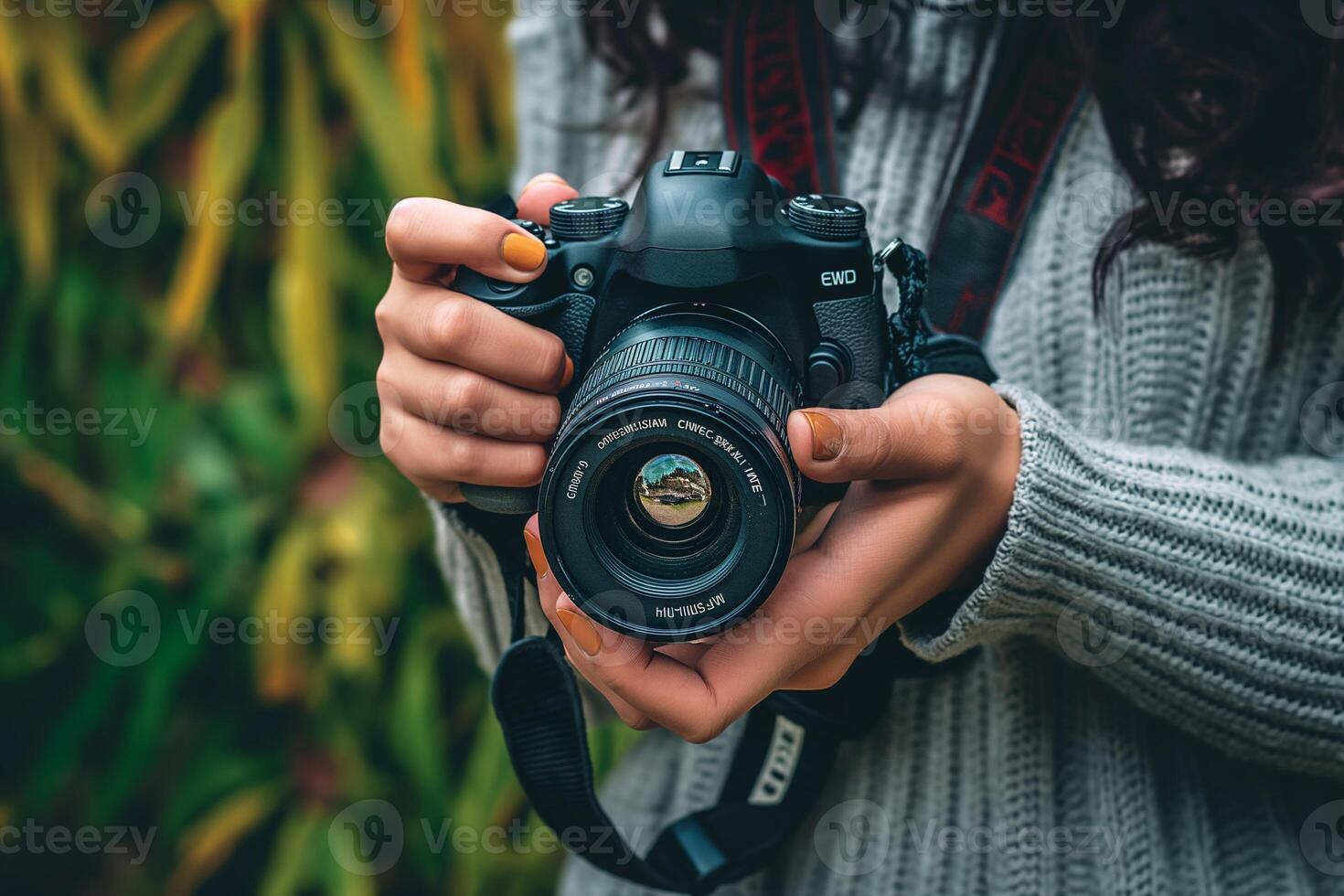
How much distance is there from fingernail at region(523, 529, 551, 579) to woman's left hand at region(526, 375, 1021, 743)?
0.02 metres

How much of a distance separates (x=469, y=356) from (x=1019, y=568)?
0.96 ft

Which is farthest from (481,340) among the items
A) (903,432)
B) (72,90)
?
(72,90)

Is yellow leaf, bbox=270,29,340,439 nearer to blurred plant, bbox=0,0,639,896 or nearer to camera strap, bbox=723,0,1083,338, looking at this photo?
blurred plant, bbox=0,0,639,896

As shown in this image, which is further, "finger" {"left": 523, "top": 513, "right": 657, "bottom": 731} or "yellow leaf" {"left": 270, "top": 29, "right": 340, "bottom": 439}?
"yellow leaf" {"left": 270, "top": 29, "right": 340, "bottom": 439}

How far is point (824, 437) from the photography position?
446mm

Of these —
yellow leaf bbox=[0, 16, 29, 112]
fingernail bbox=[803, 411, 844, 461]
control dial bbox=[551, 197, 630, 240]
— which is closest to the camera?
fingernail bbox=[803, 411, 844, 461]

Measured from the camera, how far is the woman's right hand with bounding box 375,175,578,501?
1.72 feet

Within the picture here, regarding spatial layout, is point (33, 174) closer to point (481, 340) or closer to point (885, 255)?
point (481, 340)

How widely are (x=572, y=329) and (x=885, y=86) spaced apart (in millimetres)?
280

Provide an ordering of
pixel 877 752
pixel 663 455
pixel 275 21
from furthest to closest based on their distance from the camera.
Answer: pixel 275 21
pixel 877 752
pixel 663 455

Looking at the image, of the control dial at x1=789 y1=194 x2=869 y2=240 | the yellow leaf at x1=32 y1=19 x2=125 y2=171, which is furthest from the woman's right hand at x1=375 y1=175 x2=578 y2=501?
the yellow leaf at x1=32 y1=19 x2=125 y2=171

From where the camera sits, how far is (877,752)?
632 mm

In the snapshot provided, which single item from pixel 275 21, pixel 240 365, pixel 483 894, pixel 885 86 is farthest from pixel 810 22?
pixel 483 894

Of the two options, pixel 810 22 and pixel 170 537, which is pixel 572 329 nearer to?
pixel 810 22
